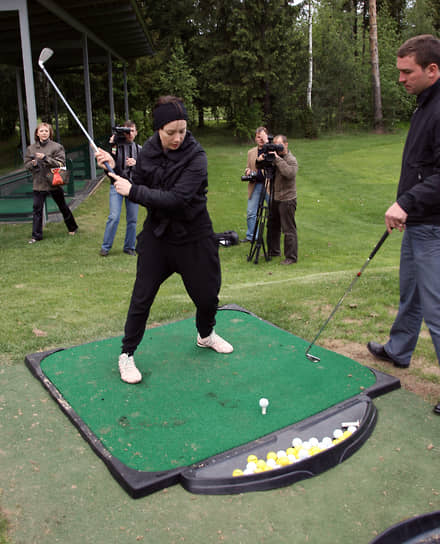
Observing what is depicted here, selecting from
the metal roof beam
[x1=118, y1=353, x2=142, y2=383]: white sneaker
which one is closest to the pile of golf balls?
[x1=118, y1=353, x2=142, y2=383]: white sneaker

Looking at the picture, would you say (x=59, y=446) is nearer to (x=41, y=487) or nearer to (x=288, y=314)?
(x=41, y=487)

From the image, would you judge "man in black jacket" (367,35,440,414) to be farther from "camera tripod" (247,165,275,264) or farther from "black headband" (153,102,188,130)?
"camera tripod" (247,165,275,264)

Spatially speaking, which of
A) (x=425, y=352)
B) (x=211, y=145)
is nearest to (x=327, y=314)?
(x=425, y=352)

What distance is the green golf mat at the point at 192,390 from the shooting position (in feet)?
9.37

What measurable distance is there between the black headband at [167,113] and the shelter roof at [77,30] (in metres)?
7.91

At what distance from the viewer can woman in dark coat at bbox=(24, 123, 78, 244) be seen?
7.87 metres

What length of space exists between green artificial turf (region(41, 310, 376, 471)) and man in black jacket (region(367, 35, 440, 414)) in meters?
0.82

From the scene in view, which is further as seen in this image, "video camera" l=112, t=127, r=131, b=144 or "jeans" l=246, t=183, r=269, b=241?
"jeans" l=246, t=183, r=269, b=241

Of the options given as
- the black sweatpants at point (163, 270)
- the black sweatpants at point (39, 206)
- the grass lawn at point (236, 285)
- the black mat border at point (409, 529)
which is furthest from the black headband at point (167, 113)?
the black sweatpants at point (39, 206)

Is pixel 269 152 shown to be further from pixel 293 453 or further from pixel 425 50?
pixel 293 453

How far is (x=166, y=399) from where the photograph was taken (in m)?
3.31

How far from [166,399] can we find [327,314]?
2.01 metres

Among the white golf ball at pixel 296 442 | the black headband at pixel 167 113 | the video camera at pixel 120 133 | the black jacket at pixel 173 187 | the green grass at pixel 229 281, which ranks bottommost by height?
the green grass at pixel 229 281

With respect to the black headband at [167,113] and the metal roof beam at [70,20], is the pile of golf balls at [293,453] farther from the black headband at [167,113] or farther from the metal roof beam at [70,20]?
the metal roof beam at [70,20]
